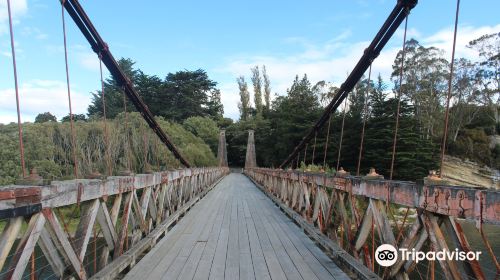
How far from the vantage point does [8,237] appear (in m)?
1.78

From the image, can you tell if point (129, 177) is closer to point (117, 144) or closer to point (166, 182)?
point (166, 182)

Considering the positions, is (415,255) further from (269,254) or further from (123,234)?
(123,234)

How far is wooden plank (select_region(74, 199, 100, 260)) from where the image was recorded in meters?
2.45

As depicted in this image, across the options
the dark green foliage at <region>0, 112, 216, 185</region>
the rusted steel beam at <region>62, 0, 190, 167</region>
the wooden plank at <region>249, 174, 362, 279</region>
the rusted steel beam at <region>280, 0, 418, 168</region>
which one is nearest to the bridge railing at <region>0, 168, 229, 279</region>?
the wooden plank at <region>249, 174, 362, 279</region>

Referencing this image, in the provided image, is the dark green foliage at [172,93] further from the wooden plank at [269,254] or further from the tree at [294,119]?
the wooden plank at [269,254]

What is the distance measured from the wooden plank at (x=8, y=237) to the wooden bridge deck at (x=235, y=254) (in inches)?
53.5

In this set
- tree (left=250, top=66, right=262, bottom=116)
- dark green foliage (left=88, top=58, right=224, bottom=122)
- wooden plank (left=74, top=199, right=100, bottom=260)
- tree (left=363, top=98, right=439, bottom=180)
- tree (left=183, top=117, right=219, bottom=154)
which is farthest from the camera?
tree (left=250, top=66, right=262, bottom=116)

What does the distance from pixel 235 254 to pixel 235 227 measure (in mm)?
1715

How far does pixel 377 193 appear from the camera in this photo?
2.76 m

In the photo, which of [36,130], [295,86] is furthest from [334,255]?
[295,86]

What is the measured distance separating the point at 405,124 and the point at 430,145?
1955mm

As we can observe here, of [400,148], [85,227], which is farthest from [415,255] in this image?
[400,148]

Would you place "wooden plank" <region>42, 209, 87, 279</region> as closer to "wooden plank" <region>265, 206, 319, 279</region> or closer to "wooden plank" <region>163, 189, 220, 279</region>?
"wooden plank" <region>163, 189, 220, 279</region>

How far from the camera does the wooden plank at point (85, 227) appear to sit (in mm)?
2448
